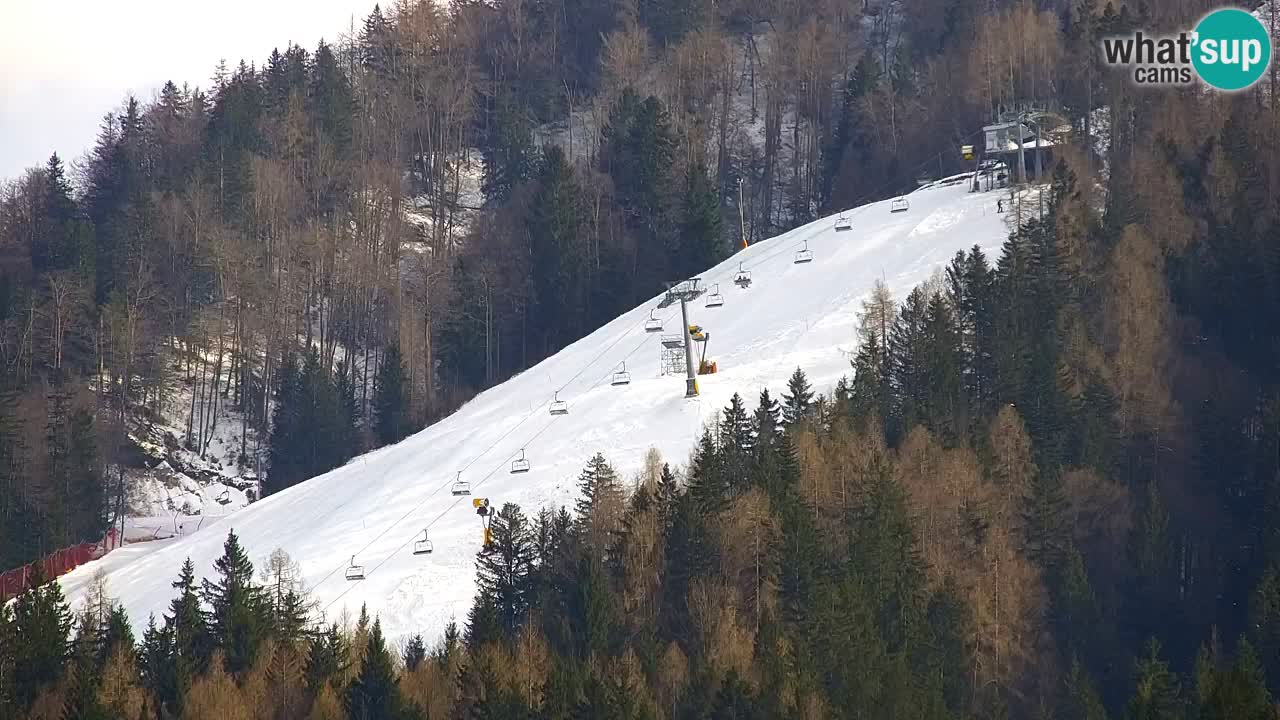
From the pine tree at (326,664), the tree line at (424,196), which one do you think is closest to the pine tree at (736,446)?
the pine tree at (326,664)

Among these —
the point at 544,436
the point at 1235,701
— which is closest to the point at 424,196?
the point at 544,436

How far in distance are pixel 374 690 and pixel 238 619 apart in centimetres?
657

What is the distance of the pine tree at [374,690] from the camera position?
54.4 meters

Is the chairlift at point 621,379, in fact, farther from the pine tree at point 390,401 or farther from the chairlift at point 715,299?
the pine tree at point 390,401

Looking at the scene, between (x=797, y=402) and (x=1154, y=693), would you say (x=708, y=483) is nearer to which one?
(x=797, y=402)

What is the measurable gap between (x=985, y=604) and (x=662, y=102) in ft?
182

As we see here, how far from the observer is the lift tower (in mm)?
70500

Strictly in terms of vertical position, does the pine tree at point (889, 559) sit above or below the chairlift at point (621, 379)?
below

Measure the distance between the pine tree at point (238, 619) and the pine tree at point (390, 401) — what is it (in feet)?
105

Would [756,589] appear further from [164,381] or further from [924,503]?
[164,381]

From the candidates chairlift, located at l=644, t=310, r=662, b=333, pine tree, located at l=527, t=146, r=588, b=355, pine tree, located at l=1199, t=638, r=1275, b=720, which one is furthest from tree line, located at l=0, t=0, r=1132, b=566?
pine tree, located at l=1199, t=638, r=1275, b=720

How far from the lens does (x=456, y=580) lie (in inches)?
2397

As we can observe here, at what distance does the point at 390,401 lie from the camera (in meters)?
93.2

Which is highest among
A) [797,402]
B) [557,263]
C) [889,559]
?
[557,263]
